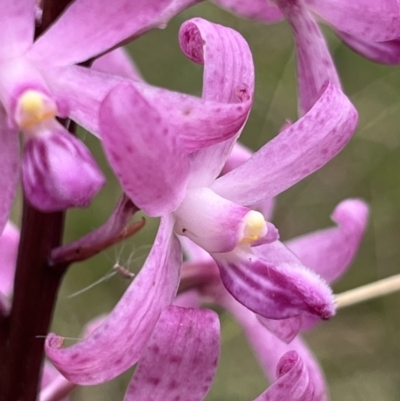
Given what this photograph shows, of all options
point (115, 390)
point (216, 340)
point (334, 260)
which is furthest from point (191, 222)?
point (115, 390)

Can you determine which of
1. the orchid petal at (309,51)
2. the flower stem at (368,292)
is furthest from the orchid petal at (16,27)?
the flower stem at (368,292)

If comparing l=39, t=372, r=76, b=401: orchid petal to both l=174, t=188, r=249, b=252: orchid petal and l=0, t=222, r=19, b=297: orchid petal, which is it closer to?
l=0, t=222, r=19, b=297: orchid petal

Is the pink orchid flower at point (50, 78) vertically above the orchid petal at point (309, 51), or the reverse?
the pink orchid flower at point (50, 78)

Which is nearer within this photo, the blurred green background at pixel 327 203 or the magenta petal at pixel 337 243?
the magenta petal at pixel 337 243

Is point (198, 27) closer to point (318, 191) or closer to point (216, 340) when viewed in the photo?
point (216, 340)

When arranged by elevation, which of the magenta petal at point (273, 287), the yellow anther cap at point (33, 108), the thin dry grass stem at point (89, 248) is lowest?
the magenta petal at point (273, 287)

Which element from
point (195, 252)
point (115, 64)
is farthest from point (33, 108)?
point (195, 252)

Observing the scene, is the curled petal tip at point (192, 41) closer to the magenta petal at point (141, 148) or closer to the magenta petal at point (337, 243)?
the magenta petal at point (141, 148)
